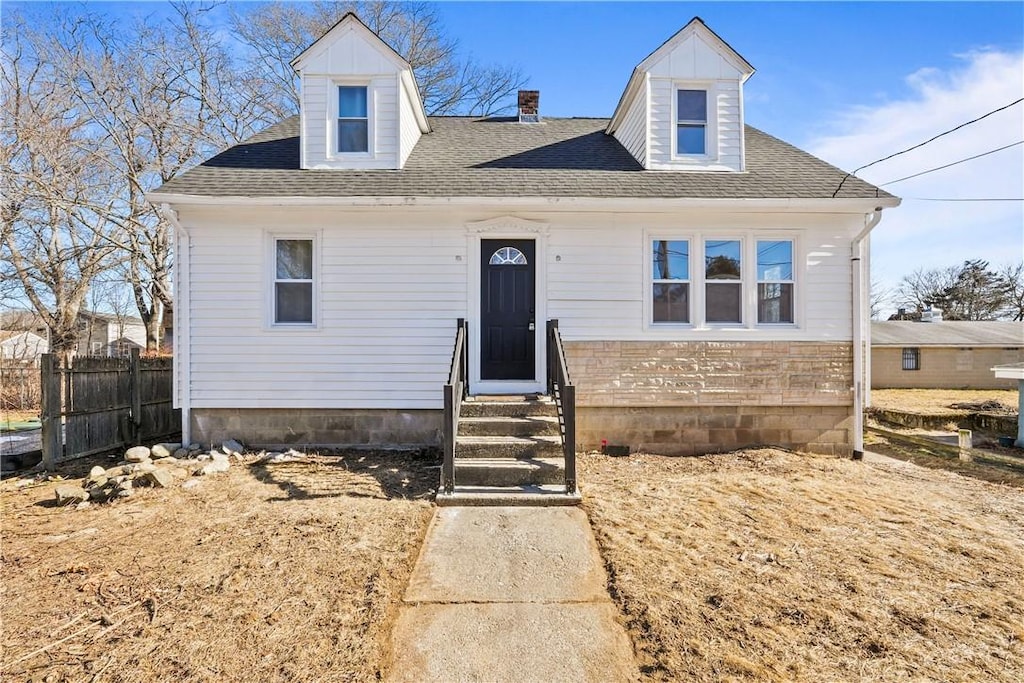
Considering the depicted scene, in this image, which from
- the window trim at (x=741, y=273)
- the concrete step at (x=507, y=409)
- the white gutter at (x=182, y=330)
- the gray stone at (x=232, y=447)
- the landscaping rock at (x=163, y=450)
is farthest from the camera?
the window trim at (x=741, y=273)

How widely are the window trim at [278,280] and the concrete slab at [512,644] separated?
5.20m

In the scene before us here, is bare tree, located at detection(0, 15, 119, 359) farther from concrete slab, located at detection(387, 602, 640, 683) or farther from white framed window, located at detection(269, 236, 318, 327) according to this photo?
concrete slab, located at detection(387, 602, 640, 683)

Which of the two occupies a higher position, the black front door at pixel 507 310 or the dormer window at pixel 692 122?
the dormer window at pixel 692 122

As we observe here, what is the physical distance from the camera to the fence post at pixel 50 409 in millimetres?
6488

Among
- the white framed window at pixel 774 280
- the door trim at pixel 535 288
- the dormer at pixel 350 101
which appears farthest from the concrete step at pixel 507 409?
the dormer at pixel 350 101

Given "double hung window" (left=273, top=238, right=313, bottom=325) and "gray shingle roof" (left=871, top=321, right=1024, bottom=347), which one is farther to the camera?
"gray shingle roof" (left=871, top=321, right=1024, bottom=347)

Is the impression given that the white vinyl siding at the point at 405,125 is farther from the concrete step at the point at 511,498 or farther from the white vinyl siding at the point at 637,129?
the concrete step at the point at 511,498

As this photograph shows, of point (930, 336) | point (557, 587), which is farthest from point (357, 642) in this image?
point (930, 336)

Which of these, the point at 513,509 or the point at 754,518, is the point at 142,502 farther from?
the point at 754,518

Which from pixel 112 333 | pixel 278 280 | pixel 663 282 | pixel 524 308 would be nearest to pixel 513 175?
pixel 524 308

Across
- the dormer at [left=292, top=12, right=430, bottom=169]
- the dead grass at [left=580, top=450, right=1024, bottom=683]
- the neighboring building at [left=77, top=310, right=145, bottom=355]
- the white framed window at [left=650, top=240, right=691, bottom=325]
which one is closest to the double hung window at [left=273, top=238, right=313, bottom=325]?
the dormer at [left=292, top=12, right=430, bottom=169]

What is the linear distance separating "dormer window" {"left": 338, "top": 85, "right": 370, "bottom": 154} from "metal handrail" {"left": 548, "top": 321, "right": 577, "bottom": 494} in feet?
14.1

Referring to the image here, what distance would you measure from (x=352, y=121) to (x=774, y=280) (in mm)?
7002

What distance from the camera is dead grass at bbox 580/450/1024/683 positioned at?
291 cm
